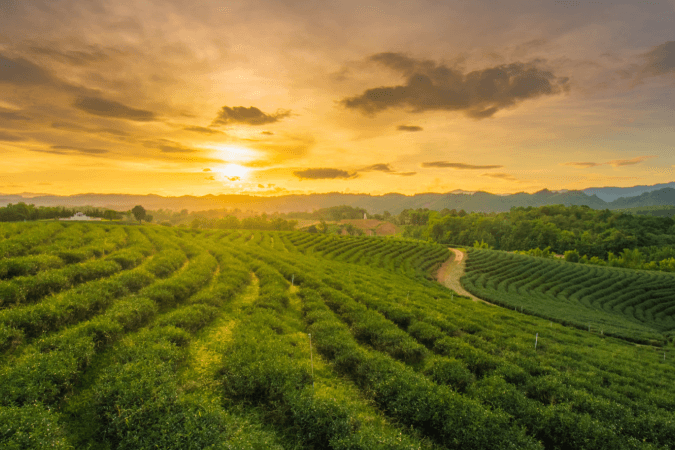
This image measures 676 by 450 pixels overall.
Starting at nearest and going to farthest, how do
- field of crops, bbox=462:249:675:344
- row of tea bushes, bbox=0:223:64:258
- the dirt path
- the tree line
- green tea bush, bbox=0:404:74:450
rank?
green tea bush, bbox=0:404:74:450 < row of tea bushes, bbox=0:223:64:258 < field of crops, bbox=462:249:675:344 < the dirt path < the tree line

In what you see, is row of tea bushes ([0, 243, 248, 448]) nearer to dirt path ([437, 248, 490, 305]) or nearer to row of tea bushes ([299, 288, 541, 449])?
row of tea bushes ([299, 288, 541, 449])

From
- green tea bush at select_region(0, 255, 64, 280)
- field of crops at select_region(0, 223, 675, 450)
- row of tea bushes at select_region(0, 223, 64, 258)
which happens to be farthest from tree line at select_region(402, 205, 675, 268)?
green tea bush at select_region(0, 255, 64, 280)

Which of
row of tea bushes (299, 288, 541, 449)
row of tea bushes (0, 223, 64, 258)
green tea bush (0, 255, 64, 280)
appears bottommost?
row of tea bushes (299, 288, 541, 449)

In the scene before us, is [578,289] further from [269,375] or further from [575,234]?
[575,234]

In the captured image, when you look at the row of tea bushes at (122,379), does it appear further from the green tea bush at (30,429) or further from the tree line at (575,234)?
the tree line at (575,234)

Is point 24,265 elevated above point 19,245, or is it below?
below

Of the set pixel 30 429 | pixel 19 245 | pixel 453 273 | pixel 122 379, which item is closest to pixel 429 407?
pixel 122 379

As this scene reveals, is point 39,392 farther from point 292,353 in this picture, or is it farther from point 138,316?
point 292,353
